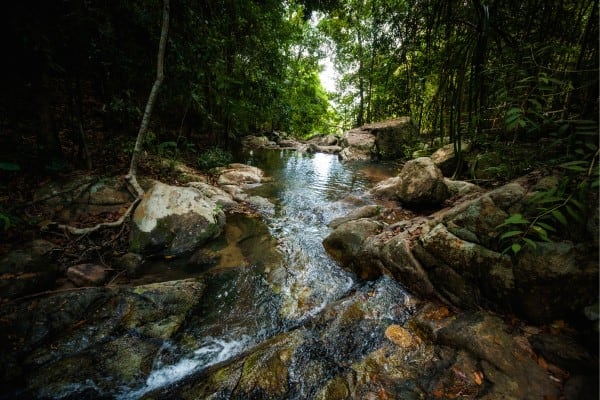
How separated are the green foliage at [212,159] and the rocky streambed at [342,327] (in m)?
4.79

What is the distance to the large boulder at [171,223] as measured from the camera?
12.4 feet

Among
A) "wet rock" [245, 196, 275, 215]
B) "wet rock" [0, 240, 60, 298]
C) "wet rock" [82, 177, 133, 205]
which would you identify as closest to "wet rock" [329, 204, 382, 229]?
"wet rock" [245, 196, 275, 215]

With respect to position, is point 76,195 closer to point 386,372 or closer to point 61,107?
point 61,107

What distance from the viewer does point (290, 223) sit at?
17.2ft

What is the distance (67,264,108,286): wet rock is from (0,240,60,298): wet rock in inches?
5.6

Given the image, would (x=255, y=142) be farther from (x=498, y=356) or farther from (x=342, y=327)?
(x=498, y=356)

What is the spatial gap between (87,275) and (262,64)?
9154mm

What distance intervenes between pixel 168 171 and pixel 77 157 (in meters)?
1.78

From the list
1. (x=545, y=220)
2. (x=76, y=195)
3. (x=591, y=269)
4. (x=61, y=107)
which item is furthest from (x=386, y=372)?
(x=61, y=107)

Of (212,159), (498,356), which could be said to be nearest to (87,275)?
(498,356)

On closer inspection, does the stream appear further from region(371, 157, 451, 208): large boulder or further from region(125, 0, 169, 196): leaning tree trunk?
region(125, 0, 169, 196): leaning tree trunk

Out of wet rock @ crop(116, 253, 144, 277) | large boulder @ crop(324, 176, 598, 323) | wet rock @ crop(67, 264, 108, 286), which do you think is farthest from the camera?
wet rock @ crop(116, 253, 144, 277)

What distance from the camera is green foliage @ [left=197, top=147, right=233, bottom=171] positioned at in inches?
319

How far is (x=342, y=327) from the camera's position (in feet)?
8.40
